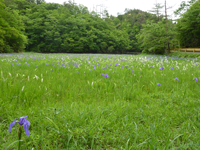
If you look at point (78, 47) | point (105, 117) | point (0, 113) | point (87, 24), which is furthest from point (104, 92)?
point (87, 24)

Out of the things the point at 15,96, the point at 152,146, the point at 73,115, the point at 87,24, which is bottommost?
the point at 152,146

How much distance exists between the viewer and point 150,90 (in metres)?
2.97

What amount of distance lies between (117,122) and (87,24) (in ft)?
171

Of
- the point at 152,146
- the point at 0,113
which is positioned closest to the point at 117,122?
the point at 152,146

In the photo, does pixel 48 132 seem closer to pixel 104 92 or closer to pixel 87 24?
pixel 104 92

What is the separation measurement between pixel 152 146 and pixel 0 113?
1.98 m

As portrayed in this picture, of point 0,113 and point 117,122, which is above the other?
point 0,113

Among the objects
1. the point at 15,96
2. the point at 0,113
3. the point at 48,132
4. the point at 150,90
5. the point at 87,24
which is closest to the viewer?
the point at 48,132

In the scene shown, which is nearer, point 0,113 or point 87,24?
point 0,113

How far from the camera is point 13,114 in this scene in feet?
5.63

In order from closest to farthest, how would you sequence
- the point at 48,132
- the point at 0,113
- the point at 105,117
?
the point at 48,132 → the point at 0,113 → the point at 105,117

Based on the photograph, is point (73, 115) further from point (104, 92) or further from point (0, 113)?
point (104, 92)

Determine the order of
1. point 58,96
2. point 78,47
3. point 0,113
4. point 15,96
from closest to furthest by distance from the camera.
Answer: point 0,113 → point 15,96 → point 58,96 → point 78,47

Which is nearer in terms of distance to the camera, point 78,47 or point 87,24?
point 78,47
